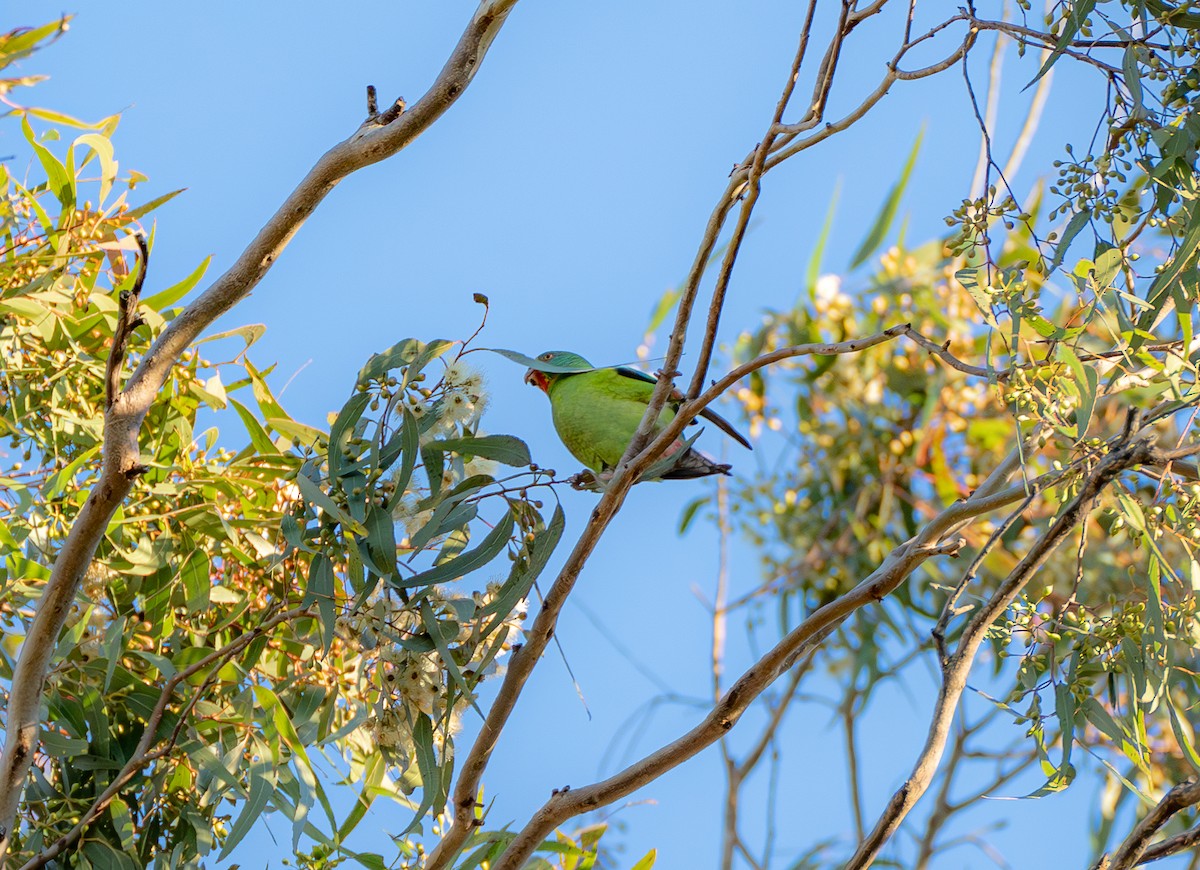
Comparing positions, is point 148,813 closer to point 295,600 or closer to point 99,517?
point 295,600

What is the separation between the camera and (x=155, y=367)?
1606 mm

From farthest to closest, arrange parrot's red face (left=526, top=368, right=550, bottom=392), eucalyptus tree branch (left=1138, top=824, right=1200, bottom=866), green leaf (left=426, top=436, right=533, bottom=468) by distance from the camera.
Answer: parrot's red face (left=526, top=368, right=550, bottom=392), green leaf (left=426, top=436, right=533, bottom=468), eucalyptus tree branch (left=1138, top=824, right=1200, bottom=866)

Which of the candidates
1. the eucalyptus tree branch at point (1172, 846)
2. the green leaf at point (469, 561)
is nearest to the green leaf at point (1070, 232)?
the eucalyptus tree branch at point (1172, 846)

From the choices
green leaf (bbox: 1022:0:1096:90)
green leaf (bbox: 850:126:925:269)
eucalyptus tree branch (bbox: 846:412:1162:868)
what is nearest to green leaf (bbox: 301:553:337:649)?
eucalyptus tree branch (bbox: 846:412:1162:868)

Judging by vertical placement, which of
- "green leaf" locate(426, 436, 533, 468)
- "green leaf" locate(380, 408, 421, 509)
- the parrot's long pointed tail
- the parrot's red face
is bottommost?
"green leaf" locate(380, 408, 421, 509)

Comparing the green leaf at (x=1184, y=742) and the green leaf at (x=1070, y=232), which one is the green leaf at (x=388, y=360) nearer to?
the green leaf at (x=1070, y=232)

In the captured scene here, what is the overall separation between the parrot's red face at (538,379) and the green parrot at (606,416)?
32 cm

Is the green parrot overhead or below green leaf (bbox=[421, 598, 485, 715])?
overhead

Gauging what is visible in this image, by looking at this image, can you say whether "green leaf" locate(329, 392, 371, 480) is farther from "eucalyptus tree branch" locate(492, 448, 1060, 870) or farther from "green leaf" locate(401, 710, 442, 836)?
"eucalyptus tree branch" locate(492, 448, 1060, 870)

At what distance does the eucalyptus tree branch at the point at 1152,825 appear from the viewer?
144cm

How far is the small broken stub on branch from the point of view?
1706 mm

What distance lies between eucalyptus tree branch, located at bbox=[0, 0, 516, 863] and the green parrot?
3.59ft

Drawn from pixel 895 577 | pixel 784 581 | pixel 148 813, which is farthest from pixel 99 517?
pixel 784 581

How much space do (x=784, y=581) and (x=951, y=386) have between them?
35.0 inches
